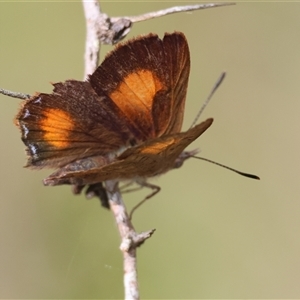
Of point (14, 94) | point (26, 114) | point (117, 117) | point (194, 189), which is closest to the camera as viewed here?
point (14, 94)

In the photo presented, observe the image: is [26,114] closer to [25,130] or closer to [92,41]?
[25,130]

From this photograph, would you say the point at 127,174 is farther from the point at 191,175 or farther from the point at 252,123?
the point at 252,123

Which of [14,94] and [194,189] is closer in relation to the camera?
[14,94]

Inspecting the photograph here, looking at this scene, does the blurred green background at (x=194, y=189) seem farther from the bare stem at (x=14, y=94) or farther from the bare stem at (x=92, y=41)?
the bare stem at (x=14, y=94)

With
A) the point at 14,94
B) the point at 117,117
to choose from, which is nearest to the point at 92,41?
the point at 117,117

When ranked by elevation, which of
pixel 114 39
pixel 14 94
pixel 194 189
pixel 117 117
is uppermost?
pixel 114 39
